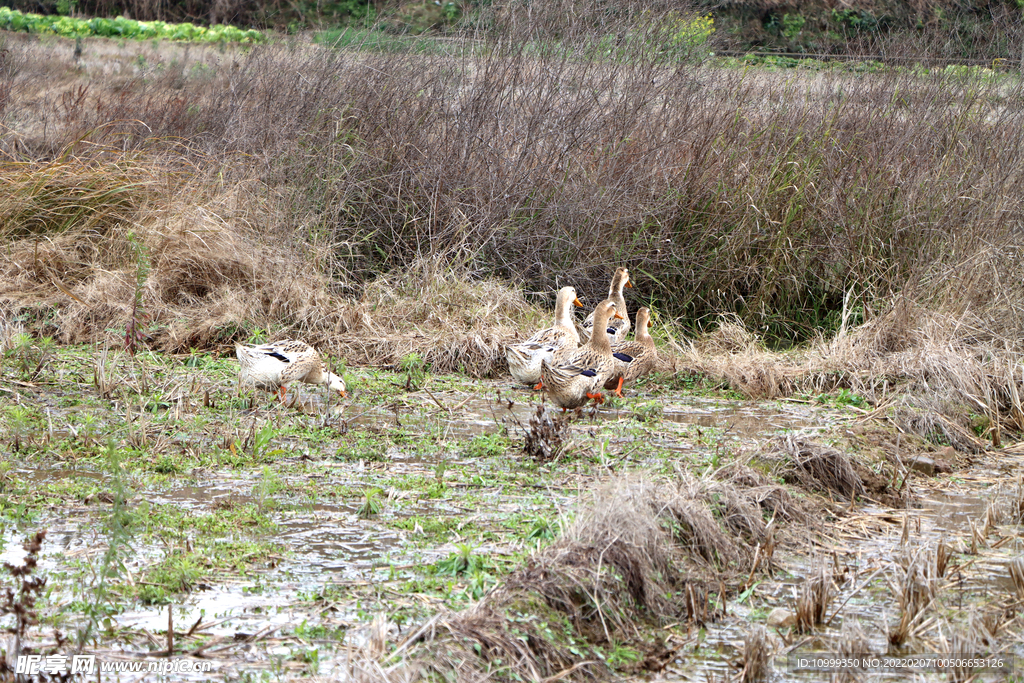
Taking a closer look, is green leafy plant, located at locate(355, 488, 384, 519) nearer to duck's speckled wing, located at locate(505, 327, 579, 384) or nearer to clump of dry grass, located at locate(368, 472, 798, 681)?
clump of dry grass, located at locate(368, 472, 798, 681)

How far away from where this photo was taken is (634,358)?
802 cm

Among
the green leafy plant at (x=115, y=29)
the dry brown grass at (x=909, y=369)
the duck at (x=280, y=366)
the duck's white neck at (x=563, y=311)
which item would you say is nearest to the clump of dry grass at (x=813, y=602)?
the dry brown grass at (x=909, y=369)

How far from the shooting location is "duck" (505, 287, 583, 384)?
772cm

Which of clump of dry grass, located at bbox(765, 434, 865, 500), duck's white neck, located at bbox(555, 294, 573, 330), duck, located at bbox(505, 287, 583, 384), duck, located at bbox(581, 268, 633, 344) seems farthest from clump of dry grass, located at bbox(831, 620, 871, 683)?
duck, located at bbox(581, 268, 633, 344)

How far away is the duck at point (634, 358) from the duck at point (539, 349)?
38 centimetres

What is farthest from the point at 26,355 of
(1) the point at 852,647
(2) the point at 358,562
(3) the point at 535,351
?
(1) the point at 852,647

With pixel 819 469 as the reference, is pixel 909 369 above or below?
below

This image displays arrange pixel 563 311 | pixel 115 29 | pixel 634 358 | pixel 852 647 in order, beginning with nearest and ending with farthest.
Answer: pixel 852 647
pixel 634 358
pixel 563 311
pixel 115 29

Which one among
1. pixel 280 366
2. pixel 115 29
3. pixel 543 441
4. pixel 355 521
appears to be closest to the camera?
pixel 355 521

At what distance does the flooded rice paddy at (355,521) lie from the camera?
3.44m

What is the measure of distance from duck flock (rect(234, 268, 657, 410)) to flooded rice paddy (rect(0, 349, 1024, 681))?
0.68 ft

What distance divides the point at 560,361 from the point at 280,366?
2020mm

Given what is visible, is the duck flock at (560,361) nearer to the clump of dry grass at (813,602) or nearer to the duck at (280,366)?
the duck at (280,366)

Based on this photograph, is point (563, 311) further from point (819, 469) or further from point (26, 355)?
point (26, 355)
